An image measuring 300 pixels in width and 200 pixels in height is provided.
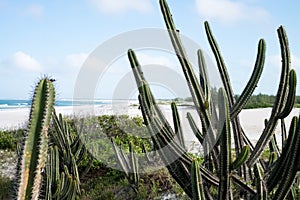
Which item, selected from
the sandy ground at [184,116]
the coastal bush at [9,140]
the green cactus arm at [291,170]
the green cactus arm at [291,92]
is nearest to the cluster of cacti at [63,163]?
the sandy ground at [184,116]

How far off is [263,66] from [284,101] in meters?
0.29

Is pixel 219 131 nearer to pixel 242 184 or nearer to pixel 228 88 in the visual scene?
pixel 242 184

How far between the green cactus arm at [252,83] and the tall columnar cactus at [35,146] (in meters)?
1.52

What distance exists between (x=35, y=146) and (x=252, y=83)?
66.8 inches

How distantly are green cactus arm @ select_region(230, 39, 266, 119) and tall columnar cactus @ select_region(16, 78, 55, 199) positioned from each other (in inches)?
59.7

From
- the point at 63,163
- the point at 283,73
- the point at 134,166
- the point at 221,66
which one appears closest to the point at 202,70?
the point at 221,66

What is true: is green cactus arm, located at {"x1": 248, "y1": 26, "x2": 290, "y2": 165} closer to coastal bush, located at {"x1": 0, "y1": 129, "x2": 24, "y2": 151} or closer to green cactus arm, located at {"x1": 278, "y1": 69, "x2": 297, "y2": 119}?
green cactus arm, located at {"x1": 278, "y1": 69, "x2": 297, "y2": 119}

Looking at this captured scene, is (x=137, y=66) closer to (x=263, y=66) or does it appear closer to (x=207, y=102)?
(x=207, y=102)

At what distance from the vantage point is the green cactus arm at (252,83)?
8.43ft

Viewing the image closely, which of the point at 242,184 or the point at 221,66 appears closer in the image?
the point at 242,184

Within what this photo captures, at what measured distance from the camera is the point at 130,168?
5398 millimetres

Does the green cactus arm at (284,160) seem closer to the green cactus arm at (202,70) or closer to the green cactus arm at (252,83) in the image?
the green cactus arm at (252,83)

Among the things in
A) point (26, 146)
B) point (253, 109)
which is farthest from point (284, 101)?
point (253, 109)

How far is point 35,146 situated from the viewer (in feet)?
4.55
